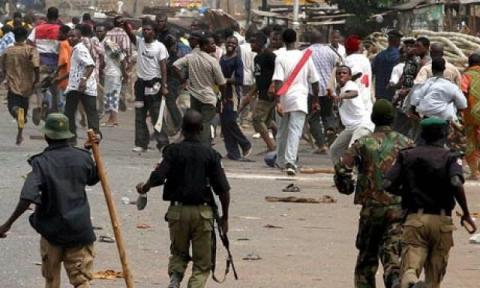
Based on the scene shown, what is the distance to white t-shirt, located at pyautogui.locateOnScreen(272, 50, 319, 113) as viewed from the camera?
60.5ft

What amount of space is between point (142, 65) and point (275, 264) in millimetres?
9419

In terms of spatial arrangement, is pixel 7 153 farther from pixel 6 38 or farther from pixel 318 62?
pixel 6 38

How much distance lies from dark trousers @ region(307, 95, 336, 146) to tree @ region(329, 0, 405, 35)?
998 centimetres

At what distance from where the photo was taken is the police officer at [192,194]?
9.68 m

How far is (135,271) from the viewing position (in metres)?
11.3

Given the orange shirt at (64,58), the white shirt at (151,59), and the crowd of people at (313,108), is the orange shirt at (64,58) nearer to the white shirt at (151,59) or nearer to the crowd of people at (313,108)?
the crowd of people at (313,108)

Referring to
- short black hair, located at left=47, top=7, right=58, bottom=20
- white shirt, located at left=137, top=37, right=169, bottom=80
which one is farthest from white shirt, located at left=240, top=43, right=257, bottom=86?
white shirt, located at left=137, top=37, right=169, bottom=80

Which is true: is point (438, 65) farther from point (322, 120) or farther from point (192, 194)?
point (192, 194)

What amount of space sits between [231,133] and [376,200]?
1055cm

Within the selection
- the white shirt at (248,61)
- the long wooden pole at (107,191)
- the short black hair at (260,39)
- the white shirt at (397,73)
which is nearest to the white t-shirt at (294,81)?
the white shirt at (397,73)

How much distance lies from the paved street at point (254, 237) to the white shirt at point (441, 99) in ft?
3.46

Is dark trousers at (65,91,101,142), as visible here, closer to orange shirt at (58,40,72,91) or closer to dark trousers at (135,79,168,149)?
dark trousers at (135,79,168,149)

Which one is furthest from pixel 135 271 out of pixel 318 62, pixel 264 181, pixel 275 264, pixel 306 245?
pixel 318 62

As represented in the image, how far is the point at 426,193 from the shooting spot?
945cm
